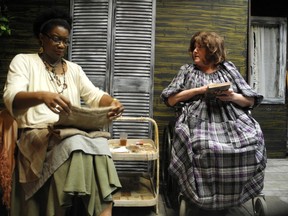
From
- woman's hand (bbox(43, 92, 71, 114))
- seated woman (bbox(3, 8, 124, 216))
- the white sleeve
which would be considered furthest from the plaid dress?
the white sleeve

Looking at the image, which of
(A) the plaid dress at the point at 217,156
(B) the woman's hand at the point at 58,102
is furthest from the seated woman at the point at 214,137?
(B) the woman's hand at the point at 58,102

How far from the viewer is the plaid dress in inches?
82.9

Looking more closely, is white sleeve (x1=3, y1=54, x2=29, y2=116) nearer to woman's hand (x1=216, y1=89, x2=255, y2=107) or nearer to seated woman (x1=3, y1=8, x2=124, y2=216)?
seated woman (x1=3, y1=8, x2=124, y2=216)

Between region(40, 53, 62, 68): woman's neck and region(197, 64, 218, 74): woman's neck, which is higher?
region(197, 64, 218, 74): woman's neck

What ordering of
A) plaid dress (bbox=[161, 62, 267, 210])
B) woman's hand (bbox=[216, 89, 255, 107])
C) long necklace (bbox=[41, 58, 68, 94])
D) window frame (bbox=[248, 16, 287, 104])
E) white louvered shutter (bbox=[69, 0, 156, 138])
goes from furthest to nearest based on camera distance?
window frame (bbox=[248, 16, 287, 104]) < white louvered shutter (bbox=[69, 0, 156, 138]) < woman's hand (bbox=[216, 89, 255, 107]) < plaid dress (bbox=[161, 62, 267, 210]) < long necklace (bbox=[41, 58, 68, 94])

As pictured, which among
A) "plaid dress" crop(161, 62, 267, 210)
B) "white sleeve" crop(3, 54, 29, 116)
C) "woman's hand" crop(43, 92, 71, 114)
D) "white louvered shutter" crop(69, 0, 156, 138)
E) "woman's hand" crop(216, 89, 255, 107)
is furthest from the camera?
"white louvered shutter" crop(69, 0, 156, 138)

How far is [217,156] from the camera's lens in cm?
211

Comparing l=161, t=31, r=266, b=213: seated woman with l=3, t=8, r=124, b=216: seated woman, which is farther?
l=161, t=31, r=266, b=213: seated woman

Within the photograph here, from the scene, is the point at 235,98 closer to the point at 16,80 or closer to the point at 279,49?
the point at 16,80

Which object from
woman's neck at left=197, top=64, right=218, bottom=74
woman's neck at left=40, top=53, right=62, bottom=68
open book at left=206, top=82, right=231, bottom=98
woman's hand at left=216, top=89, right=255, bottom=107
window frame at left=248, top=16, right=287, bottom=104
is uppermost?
window frame at left=248, top=16, right=287, bottom=104

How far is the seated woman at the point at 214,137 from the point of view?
2109 millimetres

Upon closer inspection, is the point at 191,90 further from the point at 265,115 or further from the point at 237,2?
the point at 265,115

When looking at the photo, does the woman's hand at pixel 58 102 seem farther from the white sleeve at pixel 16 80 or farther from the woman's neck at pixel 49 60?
the woman's neck at pixel 49 60

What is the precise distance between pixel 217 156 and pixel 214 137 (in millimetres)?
165
